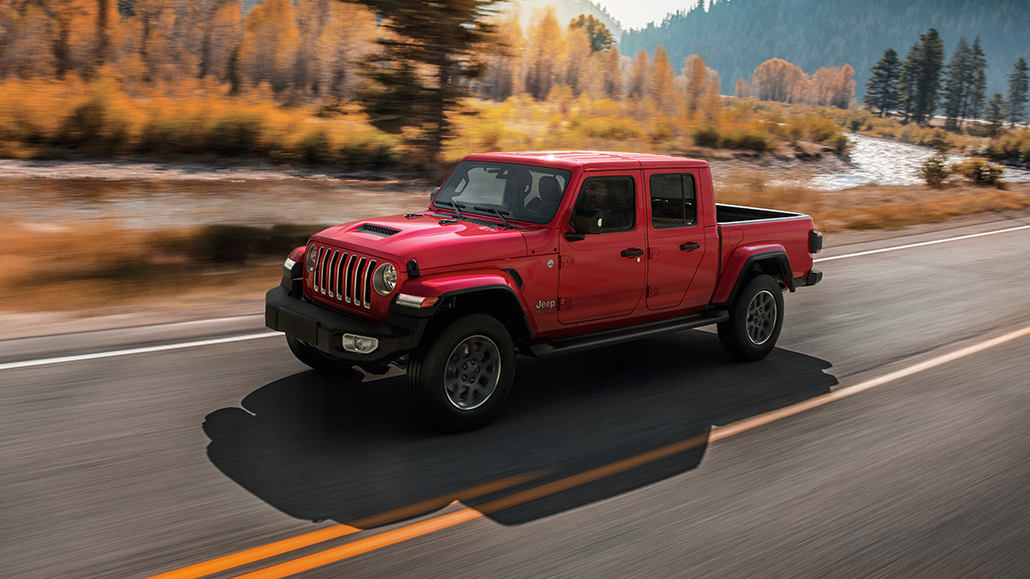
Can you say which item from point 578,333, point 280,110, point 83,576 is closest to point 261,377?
point 578,333

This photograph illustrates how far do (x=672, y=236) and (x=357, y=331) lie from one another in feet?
9.46

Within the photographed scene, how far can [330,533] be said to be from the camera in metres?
4.19

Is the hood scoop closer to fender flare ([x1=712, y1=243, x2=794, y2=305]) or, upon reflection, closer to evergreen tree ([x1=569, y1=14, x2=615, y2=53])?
fender flare ([x1=712, y1=243, x2=794, y2=305])

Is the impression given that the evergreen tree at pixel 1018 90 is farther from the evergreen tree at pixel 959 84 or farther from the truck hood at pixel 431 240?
the truck hood at pixel 431 240

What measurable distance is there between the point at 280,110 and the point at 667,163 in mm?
23053

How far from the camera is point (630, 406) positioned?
20.7 ft

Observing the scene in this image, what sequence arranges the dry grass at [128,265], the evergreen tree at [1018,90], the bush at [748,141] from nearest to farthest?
the dry grass at [128,265] < the bush at [748,141] < the evergreen tree at [1018,90]

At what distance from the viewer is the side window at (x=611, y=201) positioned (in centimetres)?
620

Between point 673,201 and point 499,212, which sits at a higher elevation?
point 673,201

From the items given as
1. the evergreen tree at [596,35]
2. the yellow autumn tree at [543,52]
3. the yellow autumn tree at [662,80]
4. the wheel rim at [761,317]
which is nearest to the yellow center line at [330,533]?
the wheel rim at [761,317]

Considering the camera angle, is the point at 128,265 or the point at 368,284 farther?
the point at 128,265

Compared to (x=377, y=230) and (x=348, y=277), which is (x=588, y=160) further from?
(x=348, y=277)

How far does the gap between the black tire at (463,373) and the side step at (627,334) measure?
43 cm

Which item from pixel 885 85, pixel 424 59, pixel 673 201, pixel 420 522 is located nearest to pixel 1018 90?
pixel 885 85
